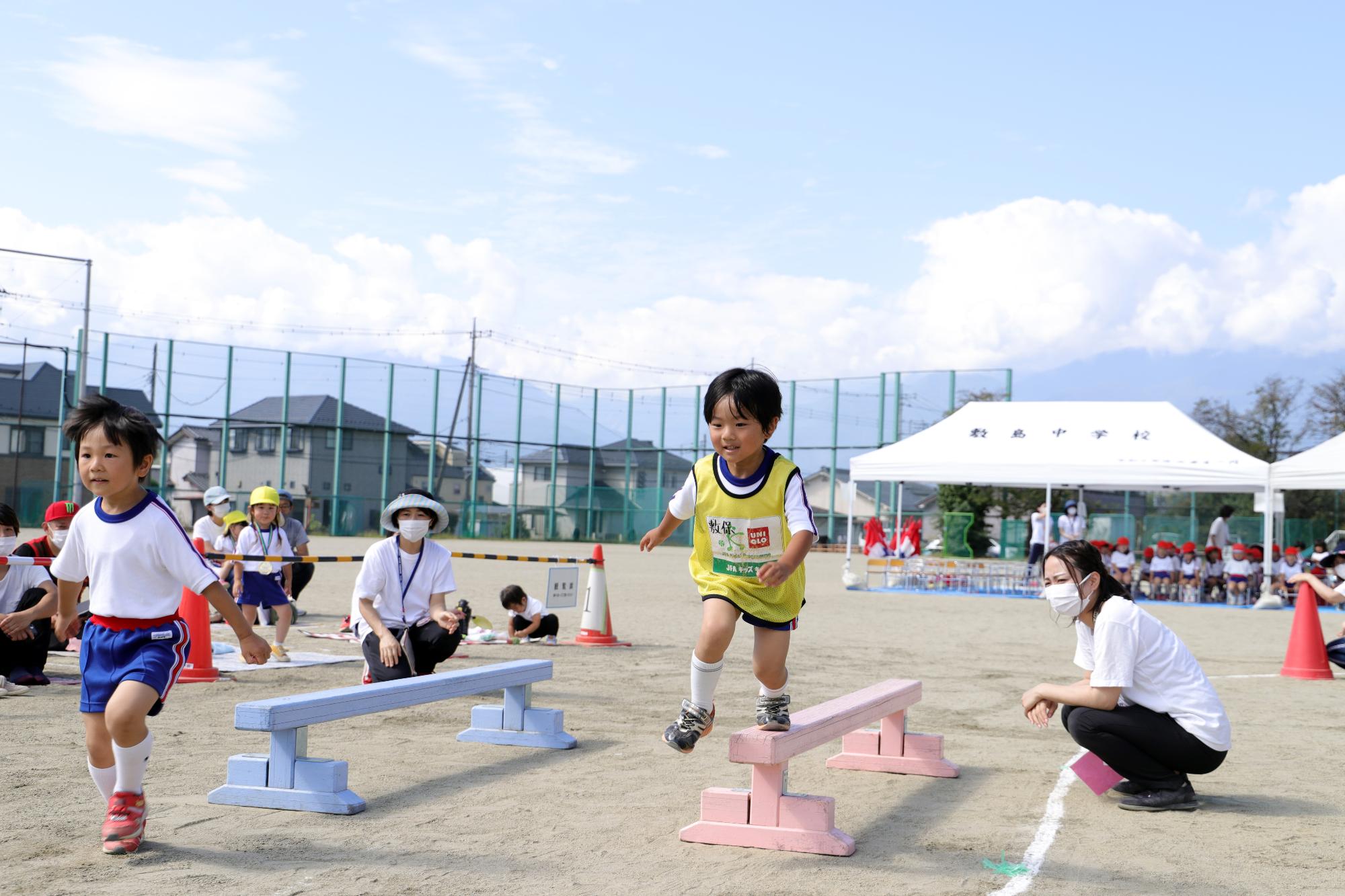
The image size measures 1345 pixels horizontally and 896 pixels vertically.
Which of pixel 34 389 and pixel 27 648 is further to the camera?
pixel 34 389

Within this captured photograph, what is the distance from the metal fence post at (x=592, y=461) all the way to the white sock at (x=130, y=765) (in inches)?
1770

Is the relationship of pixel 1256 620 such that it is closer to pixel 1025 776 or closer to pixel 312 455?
pixel 1025 776

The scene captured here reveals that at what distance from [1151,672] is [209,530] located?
402 inches

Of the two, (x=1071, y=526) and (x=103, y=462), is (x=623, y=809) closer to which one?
(x=103, y=462)

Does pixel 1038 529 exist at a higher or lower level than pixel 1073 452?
lower

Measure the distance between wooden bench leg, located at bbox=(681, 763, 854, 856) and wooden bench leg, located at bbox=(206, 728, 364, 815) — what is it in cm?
152

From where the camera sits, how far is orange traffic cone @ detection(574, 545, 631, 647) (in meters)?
12.5

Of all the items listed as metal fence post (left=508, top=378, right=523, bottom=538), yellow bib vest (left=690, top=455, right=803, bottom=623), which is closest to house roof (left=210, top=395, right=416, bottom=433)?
metal fence post (left=508, top=378, right=523, bottom=538)

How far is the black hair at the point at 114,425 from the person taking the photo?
4.53 m

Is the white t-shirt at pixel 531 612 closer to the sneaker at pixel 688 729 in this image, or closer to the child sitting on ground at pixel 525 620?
the child sitting on ground at pixel 525 620

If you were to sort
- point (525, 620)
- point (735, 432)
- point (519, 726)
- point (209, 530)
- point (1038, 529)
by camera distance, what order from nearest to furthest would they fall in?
point (735, 432)
point (519, 726)
point (525, 620)
point (209, 530)
point (1038, 529)

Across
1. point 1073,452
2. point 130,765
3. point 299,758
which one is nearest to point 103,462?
point 130,765

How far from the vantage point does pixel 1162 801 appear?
18.7ft

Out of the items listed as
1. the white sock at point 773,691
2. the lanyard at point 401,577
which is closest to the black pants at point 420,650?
the lanyard at point 401,577
